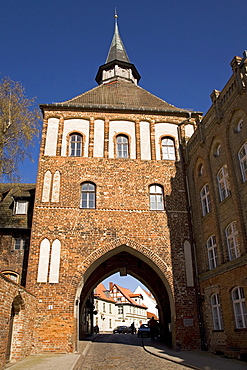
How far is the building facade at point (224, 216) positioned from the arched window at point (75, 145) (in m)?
6.32

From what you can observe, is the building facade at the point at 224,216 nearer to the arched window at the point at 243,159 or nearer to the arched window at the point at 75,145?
the arched window at the point at 243,159

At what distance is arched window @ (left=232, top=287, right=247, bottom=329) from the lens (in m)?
11.8

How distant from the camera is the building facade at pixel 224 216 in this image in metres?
12.2

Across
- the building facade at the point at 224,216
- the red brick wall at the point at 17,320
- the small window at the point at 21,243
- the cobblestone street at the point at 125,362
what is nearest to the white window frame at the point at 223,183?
the building facade at the point at 224,216

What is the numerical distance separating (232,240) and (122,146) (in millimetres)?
8268

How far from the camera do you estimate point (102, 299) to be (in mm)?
45594

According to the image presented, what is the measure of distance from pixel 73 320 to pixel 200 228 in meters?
7.01

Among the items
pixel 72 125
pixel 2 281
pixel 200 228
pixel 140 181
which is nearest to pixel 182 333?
pixel 200 228

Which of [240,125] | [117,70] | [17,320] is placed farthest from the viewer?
[117,70]

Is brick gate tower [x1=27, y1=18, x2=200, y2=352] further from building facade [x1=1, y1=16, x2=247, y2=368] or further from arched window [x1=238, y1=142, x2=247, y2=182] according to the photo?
arched window [x1=238, y1=142, x2=247, y2=182]

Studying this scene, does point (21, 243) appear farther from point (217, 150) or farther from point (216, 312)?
point (217, 150)

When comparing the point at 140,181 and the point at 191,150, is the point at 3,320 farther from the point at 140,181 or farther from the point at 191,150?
the point at 191,150

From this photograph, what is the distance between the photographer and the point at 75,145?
18484 mm

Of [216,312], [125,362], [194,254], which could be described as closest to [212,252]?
[194,254]
